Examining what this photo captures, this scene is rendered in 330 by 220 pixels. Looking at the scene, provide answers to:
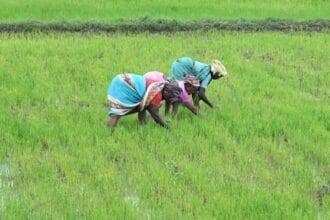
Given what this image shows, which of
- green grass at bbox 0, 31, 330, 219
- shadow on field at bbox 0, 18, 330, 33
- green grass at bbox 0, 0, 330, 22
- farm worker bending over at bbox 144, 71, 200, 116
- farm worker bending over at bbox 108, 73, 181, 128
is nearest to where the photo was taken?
green grass at bbox 0, 31, 330, 219

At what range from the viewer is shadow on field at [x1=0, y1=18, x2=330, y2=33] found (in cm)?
1085

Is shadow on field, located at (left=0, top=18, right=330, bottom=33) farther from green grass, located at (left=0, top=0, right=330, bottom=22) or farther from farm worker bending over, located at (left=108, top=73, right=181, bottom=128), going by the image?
farm worker bending over, located at (left=108, top=73, right=181, bottom=128)

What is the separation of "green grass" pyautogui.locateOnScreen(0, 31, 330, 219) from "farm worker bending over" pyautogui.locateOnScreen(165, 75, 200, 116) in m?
0.12

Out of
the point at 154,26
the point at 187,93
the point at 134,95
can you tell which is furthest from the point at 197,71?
the point at 154,26

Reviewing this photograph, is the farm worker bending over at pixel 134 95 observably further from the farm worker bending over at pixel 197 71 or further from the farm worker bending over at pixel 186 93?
the farm worker bending over at pixel 197 71

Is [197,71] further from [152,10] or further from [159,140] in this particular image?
[152,10]

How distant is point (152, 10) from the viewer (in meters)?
12.5

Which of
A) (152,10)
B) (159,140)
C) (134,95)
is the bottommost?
(159,140)

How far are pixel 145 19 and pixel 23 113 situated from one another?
5215 millimetres

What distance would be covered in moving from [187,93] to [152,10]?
20.0ft

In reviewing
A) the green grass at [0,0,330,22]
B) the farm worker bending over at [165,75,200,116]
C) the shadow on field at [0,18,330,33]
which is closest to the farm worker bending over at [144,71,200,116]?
the farm worker bending over at [165,75,200,116]

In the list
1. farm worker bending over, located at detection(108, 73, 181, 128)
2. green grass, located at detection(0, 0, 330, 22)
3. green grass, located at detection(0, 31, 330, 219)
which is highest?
farm worker bending over, located at detection(108, 73, 181, 128)

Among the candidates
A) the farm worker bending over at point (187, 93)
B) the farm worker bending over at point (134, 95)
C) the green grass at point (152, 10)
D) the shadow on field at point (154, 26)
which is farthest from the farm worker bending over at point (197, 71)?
the green grass at point (152, 10)

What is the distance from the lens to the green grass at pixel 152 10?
11914 millimetres
